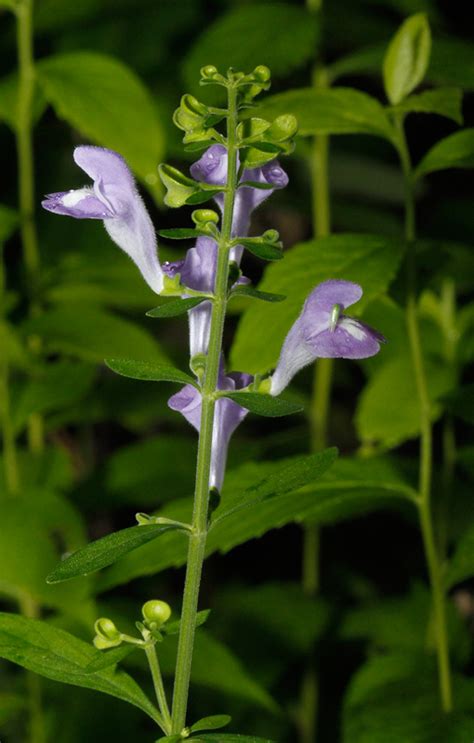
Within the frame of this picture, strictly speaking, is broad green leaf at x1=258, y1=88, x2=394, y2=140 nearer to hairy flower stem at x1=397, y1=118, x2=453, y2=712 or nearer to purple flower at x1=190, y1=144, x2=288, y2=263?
hairy flower stem at x1=397, y1=118, x2=453, y2=712

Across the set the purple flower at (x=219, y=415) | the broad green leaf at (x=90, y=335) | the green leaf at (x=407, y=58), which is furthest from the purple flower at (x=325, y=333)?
the broad green leaf at (x=90, y=335)

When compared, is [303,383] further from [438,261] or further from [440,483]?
[438,261]

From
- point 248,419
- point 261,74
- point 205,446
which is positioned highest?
point 248,419

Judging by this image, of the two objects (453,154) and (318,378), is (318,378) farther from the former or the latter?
(453,154)

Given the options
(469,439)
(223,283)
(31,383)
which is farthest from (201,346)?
(469,439)

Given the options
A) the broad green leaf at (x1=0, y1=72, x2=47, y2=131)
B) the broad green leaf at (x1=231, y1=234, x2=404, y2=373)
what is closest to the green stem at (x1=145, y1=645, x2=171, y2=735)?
the broad green leaf at (x1=231, y1=234, x2=404, y2=373)

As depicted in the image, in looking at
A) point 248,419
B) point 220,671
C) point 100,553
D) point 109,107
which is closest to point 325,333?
point 100,553
